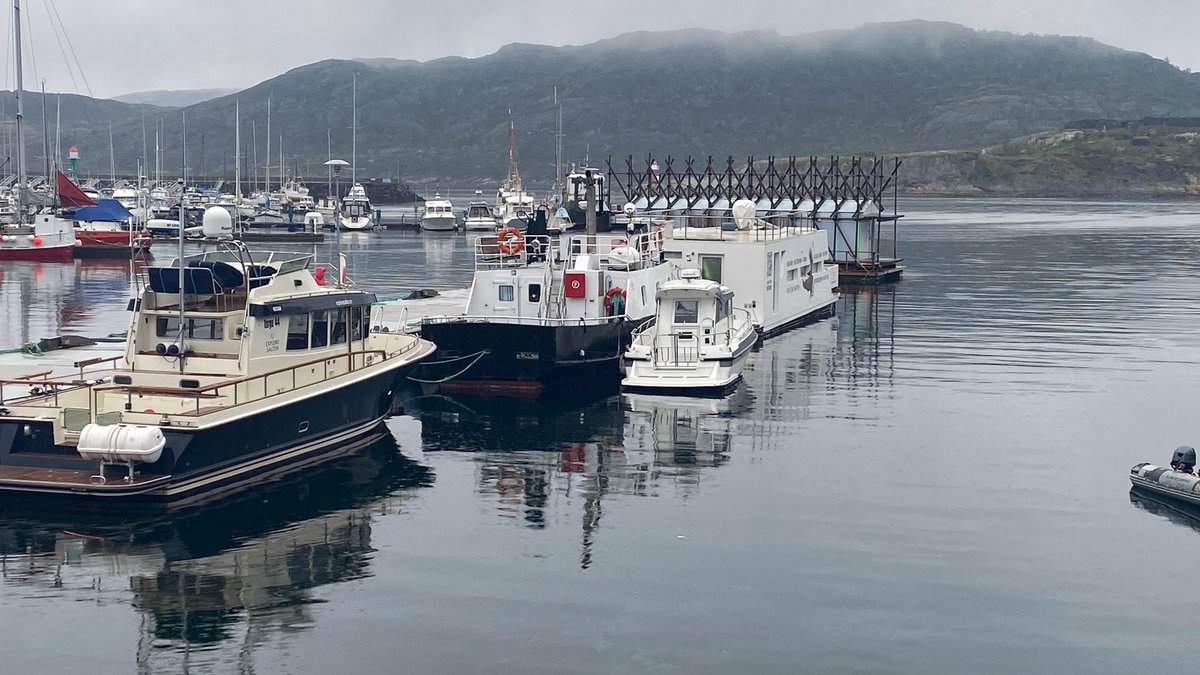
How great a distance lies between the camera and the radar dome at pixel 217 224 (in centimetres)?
3591

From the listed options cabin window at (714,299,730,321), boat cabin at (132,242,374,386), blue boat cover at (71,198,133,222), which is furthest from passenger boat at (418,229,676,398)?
blue boat cover at (71,198,133,222)

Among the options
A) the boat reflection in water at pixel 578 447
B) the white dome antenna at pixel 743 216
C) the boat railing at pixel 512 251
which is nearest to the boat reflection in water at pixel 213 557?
the boat reflection in water at pixel 578 447

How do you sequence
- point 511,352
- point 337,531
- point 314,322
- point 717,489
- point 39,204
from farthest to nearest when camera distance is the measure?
point 39,204 → point 511,352 → point 314,322 → point 717,489 → point 337,531

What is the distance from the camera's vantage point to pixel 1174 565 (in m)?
26.5

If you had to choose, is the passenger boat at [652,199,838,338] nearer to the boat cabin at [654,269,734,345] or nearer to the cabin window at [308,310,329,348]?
the boat cabin at [654,269,734,345]

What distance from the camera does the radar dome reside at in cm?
3591

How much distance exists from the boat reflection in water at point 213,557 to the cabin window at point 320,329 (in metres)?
3.86

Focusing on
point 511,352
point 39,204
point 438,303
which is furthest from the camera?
point 39,204

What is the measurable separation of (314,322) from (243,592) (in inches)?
442

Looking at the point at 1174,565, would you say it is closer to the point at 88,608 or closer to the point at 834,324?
the point at 88,608

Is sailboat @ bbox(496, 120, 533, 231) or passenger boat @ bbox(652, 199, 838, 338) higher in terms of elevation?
sailboat @ bbox(496, 120, 533, 231)

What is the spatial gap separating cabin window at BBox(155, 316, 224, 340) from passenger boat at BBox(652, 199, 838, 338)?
22361 millimetres

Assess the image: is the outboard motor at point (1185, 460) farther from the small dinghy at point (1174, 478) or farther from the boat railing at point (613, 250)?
the boat railing at point (613, 250)

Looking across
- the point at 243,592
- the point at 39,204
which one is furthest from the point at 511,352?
the point at 39,204
